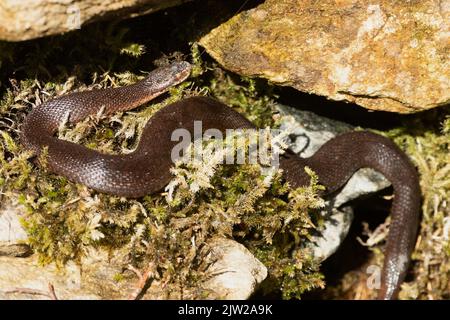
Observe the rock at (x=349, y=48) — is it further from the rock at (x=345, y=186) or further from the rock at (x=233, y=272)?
the rock at (x=233, y=272)

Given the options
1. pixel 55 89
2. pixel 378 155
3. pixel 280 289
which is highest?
pixel 55 89

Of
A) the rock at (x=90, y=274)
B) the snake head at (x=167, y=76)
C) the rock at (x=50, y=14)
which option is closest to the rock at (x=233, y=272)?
the rock at (x=90, y=274)

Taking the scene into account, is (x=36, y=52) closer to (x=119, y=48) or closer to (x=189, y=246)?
(x=119, y=48)

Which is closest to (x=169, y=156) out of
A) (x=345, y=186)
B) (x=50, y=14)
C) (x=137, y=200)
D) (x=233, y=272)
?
(x=137, y=200)

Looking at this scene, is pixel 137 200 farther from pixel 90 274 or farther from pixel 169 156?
pixel 90 274

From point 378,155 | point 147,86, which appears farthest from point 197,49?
point 378,155
